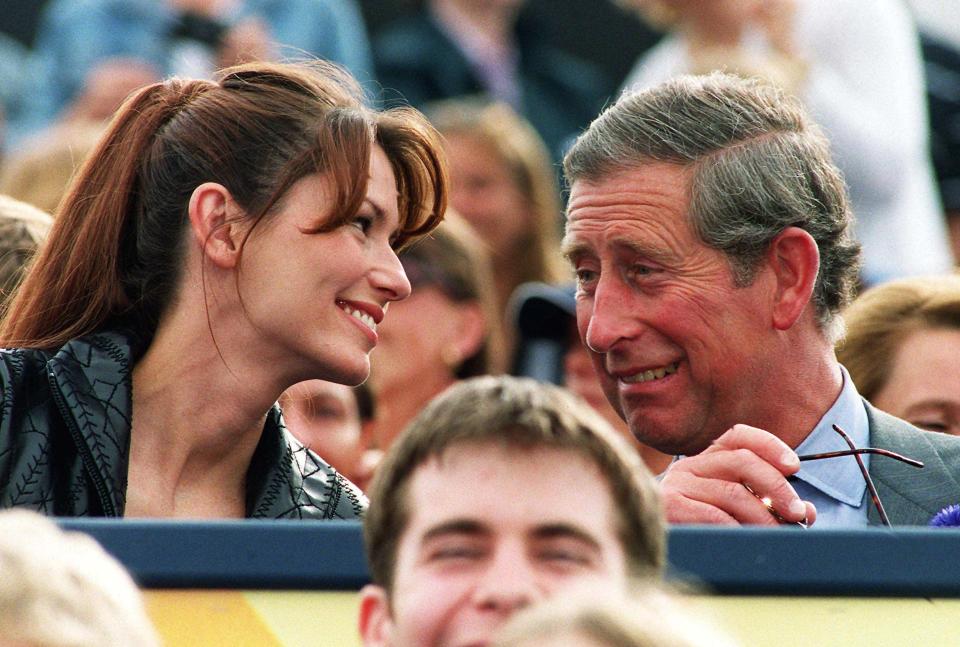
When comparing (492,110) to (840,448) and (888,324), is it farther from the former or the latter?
(840,448)

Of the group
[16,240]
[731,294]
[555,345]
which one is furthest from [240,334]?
[555,345]

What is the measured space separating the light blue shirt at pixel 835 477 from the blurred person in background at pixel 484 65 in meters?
3.37

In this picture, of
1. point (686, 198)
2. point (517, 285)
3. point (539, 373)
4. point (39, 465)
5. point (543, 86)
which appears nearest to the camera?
point (39, 465)

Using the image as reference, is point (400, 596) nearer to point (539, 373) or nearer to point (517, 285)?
point (539, 373)

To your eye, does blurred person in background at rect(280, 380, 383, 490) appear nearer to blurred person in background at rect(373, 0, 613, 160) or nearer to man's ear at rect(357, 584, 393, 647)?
blurred person in background at rect(373, 0, 613, 160)

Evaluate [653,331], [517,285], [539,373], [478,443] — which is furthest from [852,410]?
[517,285]

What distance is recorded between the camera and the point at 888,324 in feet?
12.9

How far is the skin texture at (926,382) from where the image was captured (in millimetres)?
3783

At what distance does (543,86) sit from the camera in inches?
262

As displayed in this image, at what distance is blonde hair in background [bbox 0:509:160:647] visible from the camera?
1771mm

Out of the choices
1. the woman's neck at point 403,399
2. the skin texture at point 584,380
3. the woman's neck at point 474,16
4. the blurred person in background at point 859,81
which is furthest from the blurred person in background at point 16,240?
the woman's neck at point 474,16

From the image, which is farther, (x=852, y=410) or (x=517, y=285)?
(x=517, y=285)

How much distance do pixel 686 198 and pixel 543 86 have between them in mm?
3506

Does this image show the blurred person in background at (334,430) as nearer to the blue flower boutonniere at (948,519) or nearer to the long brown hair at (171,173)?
the long brown hair at (171,173)
